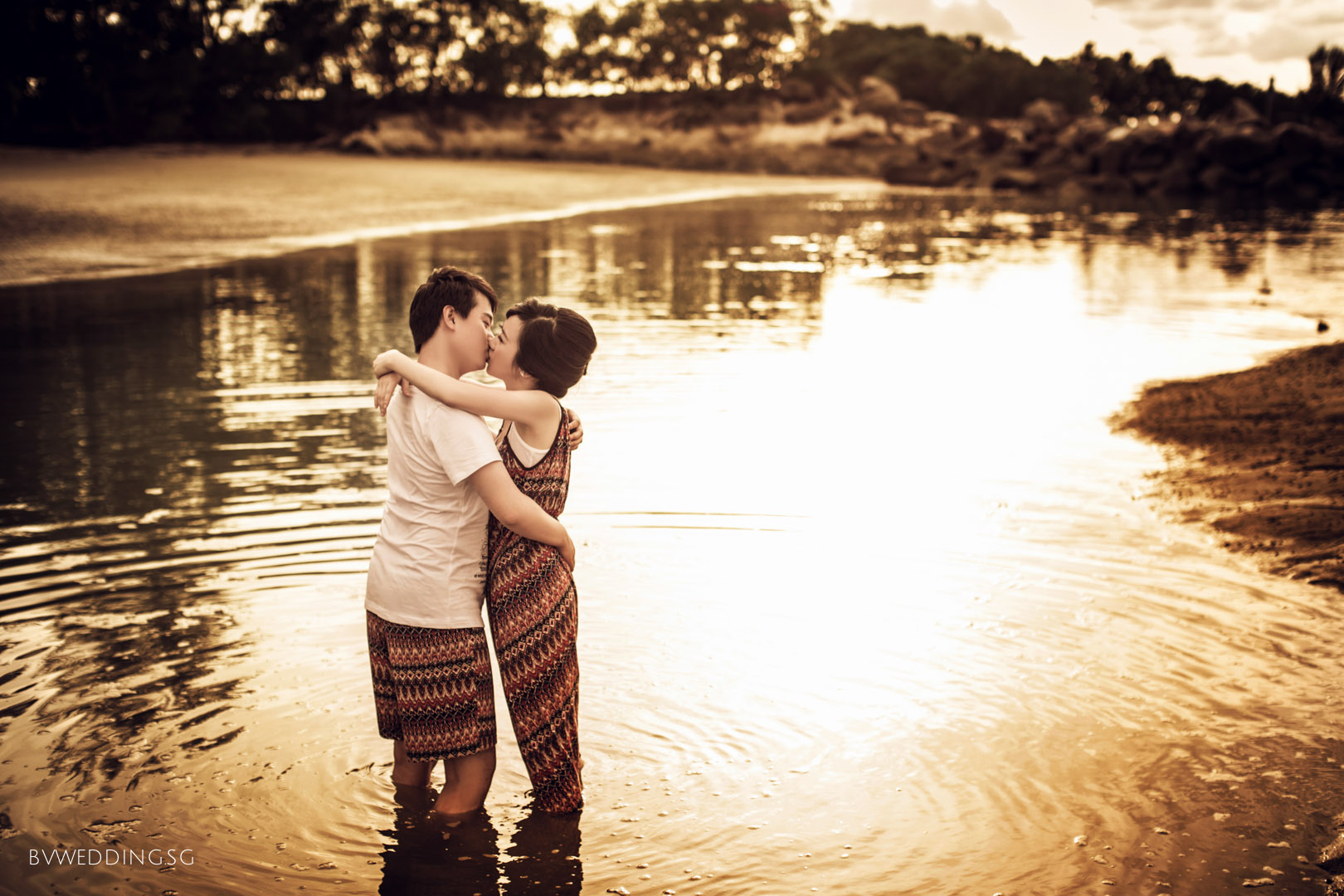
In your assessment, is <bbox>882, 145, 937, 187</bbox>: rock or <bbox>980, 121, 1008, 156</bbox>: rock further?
<bbox>980, 121, 1008, 156</bbox>: rock

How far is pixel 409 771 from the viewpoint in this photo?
3.63 metres

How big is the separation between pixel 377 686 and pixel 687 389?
258 inches

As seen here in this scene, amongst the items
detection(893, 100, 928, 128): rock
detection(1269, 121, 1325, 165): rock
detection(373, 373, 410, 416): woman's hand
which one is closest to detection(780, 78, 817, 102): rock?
detection(893, 100, 928, 128): rock

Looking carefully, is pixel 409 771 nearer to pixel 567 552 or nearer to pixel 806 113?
pixel 567 552

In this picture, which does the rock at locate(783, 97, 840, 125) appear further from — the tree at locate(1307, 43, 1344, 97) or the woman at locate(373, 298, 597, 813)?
the woman at locate(373, 298, 597, 813)

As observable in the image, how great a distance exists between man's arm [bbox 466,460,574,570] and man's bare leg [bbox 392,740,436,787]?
0.98 metres

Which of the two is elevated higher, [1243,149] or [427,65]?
[427,65]

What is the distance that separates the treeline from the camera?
41500 millimetres

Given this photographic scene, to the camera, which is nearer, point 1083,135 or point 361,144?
point 361,144

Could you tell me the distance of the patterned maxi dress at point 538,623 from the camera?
10.5ft

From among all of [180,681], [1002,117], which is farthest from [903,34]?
[180,681]

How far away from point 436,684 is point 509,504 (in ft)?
2.02

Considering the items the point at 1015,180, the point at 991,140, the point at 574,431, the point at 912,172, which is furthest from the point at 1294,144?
the point at 574,431

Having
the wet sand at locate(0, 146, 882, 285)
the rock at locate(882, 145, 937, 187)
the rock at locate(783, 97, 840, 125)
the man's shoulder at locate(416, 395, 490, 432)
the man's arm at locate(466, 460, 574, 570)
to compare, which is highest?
the rock at locate(783, 97, 840, 125)
